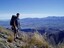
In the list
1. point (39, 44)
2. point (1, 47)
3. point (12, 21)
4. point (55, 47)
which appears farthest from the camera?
point (12, 21)

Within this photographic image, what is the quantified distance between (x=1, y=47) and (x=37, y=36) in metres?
2.45

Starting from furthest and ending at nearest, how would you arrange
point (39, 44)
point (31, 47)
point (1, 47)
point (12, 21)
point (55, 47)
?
point (12, 21) < point (55, 47) < point (39, 44) < point (31, 47) < point (1, 47)

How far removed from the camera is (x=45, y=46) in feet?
34.2

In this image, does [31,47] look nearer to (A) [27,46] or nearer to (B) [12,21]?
(A) [27,46]

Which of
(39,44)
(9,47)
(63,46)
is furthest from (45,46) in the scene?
(9,47)

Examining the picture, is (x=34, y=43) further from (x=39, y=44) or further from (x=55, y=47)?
(x=55, y=47)

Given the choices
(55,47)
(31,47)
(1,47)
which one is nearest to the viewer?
(1,47)

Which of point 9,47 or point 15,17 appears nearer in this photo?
point 9,47

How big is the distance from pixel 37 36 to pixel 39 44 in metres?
0.54

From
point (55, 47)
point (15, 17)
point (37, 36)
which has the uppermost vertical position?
point (15, 17)

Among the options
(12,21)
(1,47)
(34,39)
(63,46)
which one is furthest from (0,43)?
(12,21)

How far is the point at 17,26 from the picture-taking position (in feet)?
46.9

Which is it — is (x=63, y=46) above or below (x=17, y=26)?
below

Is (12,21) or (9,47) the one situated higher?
(12,21)
